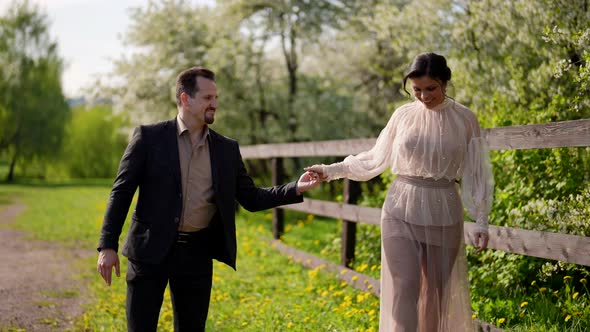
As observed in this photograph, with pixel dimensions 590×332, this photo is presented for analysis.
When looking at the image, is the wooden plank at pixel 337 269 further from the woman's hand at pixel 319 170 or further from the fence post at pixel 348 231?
the woman's hand at pixel 319 170

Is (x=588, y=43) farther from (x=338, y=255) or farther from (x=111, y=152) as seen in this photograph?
(x=111, y=152)

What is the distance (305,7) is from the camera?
2005 centimetres

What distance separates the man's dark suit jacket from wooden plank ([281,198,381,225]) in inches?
104

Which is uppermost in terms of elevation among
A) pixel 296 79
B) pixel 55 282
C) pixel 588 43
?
pixel 296 79

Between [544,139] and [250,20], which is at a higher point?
[250,20]

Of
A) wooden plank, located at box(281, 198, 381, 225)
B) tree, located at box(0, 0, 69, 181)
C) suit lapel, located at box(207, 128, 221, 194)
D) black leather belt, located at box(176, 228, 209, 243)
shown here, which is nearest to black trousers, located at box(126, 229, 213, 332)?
black leather belt, located at box(176, 228, 209, 243)

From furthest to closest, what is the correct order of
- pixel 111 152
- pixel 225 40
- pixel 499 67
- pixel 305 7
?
pixel 111 152
pixel 305 7
pixel 225 40
pixel 499 67

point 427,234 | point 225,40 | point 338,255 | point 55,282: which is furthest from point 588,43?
point 225,40

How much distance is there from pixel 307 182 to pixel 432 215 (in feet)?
2.74

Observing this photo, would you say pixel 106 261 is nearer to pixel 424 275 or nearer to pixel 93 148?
pixel 424 275

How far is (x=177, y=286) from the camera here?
386cm

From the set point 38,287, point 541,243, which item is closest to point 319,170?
point 541,243

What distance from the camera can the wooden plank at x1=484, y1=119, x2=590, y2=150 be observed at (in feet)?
13.7

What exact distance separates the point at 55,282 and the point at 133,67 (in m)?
13.3
